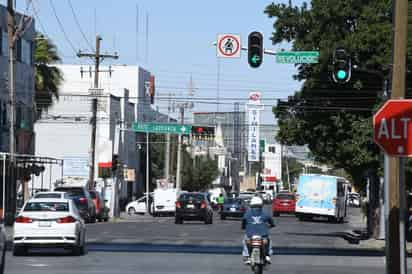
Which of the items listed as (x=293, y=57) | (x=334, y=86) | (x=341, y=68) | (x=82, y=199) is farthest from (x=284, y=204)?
(x=341, y=68)

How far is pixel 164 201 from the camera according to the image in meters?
75.9

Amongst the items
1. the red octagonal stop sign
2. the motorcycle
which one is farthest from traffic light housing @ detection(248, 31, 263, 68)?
the red octagonal stop sign

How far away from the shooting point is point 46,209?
2941 centimetres

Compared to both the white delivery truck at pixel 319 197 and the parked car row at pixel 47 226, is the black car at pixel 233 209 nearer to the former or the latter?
the white delivery truck at pixel 319 197

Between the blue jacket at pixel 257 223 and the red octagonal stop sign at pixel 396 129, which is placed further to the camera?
the blue jacket at pixel 257 223

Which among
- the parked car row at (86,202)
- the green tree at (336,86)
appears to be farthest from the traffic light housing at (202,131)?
the green tree at (336,86)

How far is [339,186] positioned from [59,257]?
43008 millimetres

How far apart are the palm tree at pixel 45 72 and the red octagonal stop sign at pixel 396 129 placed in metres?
50.6

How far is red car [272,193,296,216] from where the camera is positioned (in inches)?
3187

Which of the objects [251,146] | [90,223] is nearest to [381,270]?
[90,223]

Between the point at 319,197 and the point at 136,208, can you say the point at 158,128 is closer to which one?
the point at 319,197

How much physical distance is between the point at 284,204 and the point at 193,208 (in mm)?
24205

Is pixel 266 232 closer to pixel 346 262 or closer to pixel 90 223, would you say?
pixel 346 262

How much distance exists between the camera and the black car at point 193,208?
57750mm
